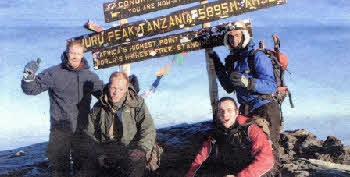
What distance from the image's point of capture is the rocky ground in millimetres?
6793

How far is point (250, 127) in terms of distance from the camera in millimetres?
4469

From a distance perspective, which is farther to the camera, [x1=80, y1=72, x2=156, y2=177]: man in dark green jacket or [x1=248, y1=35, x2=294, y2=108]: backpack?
[x1=248, y1=35, x2=294, y2=108]: backpack

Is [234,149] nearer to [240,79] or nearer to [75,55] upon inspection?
[240,79]

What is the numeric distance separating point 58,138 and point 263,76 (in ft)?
13.4

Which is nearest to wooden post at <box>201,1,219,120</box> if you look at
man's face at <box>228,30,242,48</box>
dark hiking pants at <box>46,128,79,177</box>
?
man's face at <box>228,30,242,48</box>

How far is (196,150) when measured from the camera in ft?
25.4

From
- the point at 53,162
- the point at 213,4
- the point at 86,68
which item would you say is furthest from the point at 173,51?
the point at 53,162

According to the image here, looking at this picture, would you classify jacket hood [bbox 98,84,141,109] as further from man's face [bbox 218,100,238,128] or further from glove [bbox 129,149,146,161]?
man's face [bbox 218,100,238,128]

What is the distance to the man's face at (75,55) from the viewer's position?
5809 mm

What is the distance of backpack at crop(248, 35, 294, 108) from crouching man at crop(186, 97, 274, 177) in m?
1.50

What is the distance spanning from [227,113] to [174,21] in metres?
4.28

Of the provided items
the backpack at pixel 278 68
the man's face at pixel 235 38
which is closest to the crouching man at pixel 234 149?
the backpack at pixel 278 68

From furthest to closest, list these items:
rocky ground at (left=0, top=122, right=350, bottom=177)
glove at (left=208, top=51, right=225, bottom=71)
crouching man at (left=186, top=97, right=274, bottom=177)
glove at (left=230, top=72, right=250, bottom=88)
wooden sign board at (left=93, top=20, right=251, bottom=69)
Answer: wooden sign board at (left=93, top=20, right=251, bottom=69) → glove at (left=208, top=51, right=225, bottom=71) → rocky ground at (left=0, top=122, right=350, bottom=177) → glove at (left=230, top=72, right=250, bottom=88) → crouching man at (left=186, top=97, right=274, bottom=177)

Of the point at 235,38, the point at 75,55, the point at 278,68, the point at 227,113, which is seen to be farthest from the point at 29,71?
the point at 278,68
